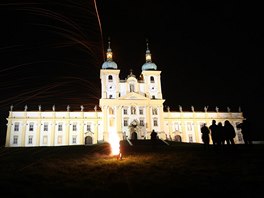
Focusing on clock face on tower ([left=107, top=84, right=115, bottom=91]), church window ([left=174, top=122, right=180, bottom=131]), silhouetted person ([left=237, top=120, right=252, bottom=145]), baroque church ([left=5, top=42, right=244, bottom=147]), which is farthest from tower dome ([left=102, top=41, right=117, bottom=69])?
silhouetted person ([left=237, top=120, right=252, bottom=145])

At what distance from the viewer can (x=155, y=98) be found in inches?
2304

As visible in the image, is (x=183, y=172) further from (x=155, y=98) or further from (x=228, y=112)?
(x=228, y=112)

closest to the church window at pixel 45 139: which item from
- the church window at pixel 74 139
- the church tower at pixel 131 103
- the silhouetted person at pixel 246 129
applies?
the church window at pixel 74 139

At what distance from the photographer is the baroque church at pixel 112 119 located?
54500 mm

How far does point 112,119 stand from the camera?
179 ft

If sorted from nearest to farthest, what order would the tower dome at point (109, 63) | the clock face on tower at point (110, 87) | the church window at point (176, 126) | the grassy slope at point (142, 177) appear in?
the grassy slope at point (142, 177), the clock face on tower at point (110, 87), the tower dome at point (109, 63), the church window at point (176, 126)

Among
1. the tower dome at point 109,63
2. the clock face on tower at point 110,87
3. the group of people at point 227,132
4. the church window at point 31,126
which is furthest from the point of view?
the tower dome at point 109,63

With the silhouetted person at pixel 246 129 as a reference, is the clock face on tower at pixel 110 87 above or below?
above

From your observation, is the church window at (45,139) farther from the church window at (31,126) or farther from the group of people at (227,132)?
the group of people at (227,132)

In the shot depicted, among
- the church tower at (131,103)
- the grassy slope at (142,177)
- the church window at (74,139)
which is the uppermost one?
the church tower at (131,103)

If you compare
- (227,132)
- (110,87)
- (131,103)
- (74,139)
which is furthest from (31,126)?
(227,132)

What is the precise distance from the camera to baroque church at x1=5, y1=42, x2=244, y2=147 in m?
54.5

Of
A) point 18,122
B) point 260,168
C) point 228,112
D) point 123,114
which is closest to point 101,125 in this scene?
point 123,114

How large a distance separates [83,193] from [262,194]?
6.44 metres
